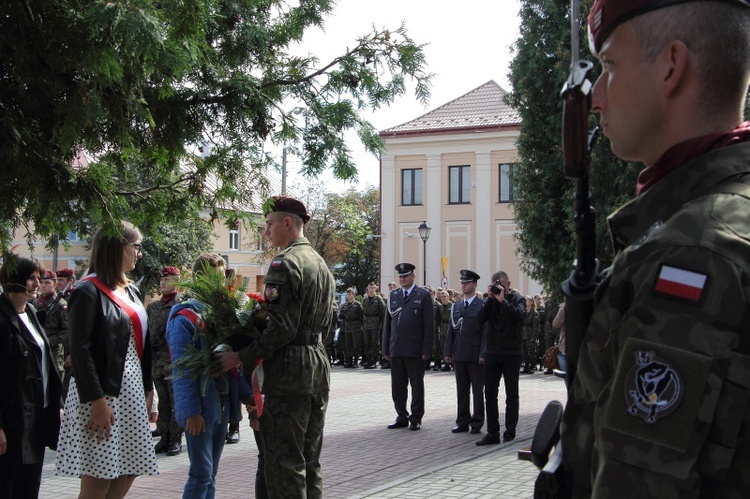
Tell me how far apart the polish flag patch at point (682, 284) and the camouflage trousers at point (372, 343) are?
22.2 m

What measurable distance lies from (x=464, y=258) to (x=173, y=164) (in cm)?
3871

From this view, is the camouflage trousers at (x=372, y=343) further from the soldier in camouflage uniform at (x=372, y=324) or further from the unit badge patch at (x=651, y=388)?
the unit badge patch at (x=651, y=388)

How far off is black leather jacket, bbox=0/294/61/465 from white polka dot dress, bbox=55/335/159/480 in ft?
0.68

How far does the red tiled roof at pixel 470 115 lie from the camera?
141 feet

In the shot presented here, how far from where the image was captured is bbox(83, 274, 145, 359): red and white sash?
4980 mm

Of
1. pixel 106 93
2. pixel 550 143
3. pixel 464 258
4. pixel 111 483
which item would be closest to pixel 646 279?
pixel 106 93

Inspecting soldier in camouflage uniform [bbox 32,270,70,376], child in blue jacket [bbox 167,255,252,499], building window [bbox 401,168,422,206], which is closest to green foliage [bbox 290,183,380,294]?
building window [bbox 401,168,422,206]

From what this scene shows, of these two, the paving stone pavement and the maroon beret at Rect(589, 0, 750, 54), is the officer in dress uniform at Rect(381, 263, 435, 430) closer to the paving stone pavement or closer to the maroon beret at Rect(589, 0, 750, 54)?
the paving stone pavement

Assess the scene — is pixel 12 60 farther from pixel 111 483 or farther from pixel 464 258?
pixel 464 258

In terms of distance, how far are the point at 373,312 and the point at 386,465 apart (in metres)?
14.7

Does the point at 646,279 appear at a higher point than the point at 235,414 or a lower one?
higher

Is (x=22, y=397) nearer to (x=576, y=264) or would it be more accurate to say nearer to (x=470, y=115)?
(x=576, y=264)

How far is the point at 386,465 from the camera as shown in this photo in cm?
901

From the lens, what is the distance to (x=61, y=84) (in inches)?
164
